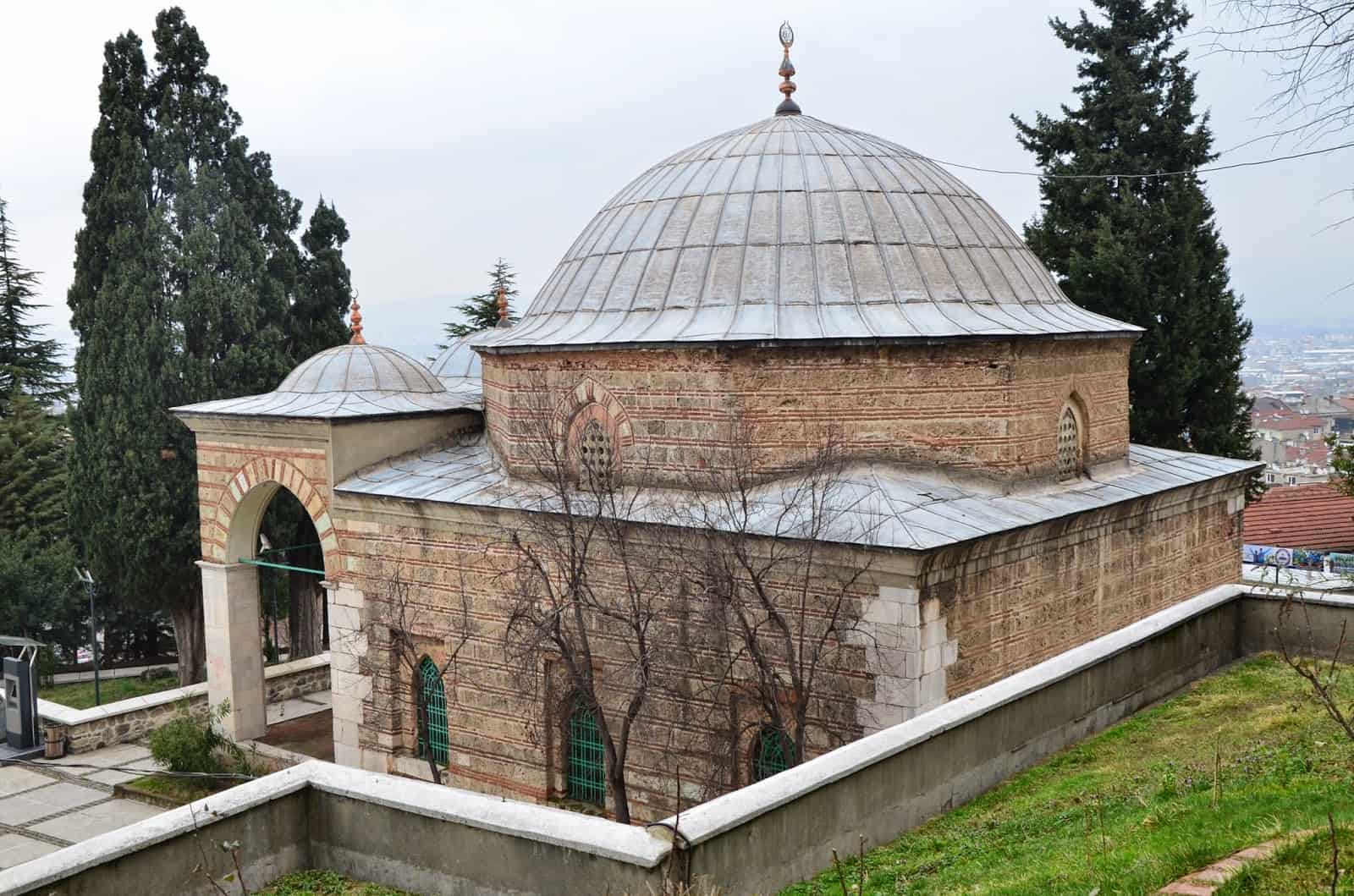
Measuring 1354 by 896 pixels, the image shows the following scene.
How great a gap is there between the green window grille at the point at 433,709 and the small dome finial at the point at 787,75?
7.50m

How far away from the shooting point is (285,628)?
92.3 ft

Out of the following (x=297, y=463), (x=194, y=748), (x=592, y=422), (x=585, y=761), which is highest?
(x=592, y=422)

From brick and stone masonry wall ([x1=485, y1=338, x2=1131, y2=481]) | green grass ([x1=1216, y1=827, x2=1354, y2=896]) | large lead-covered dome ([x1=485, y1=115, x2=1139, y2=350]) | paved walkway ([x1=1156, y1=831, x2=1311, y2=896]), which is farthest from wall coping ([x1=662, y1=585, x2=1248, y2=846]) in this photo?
large lead-covered dome ([x1=485, y1=115, x2=1139, y2=350])

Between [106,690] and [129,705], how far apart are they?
256 inches

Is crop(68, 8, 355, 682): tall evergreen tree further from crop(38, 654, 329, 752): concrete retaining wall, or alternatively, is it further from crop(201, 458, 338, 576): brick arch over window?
crop(201, 458, 338, 576): brick arch over window

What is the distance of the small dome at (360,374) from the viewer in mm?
13906

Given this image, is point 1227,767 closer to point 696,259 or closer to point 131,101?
point 696,259

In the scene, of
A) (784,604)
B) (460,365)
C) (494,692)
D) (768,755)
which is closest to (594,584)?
(494,692)

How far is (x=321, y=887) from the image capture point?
596 centimetres

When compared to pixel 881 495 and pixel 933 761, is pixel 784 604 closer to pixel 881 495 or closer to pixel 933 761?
pixel 881 495

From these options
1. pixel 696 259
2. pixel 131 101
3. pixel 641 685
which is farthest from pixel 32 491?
pixel 641 685

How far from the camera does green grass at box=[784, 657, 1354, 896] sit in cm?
473

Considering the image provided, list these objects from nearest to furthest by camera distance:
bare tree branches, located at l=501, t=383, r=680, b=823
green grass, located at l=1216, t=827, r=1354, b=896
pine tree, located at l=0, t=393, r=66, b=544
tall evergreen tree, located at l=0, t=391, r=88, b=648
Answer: green grass, located at l=1216, t=827, r=1354, b=896, bare tree branches, located at l=501, t=383, r=680, b=823, tall evergreen tree, located at l=0, t=391, r=88, b=648, pine tree, located at l=0, t=393, r=66, b=544

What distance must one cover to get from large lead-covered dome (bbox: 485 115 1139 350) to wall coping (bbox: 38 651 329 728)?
682 centimetres
